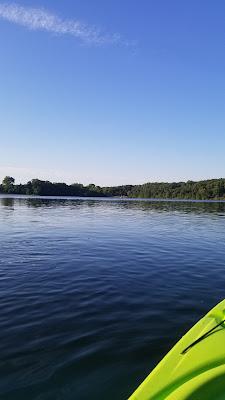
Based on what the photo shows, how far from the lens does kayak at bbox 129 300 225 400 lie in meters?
5.17

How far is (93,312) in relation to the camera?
11.1 meters

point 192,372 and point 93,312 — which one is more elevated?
point 192,372

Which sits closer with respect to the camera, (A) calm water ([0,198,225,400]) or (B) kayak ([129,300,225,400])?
(B) kayak ([129,300,225,400])

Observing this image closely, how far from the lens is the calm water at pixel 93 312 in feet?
24.2

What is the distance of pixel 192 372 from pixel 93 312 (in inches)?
227

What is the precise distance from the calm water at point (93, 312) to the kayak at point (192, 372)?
1.46m

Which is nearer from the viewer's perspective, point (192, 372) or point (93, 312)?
point (192, 372)

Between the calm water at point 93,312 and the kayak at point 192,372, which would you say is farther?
the calm water at point 93,312

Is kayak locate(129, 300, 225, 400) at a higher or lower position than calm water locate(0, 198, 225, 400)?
higher

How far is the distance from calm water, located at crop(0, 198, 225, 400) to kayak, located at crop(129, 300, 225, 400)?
146 cm

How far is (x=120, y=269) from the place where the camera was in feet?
56.9

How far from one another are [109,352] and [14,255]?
12636 mm

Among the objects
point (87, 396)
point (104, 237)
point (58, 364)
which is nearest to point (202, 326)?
point (87, 396)

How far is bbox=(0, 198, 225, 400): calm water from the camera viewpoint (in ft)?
24.2
